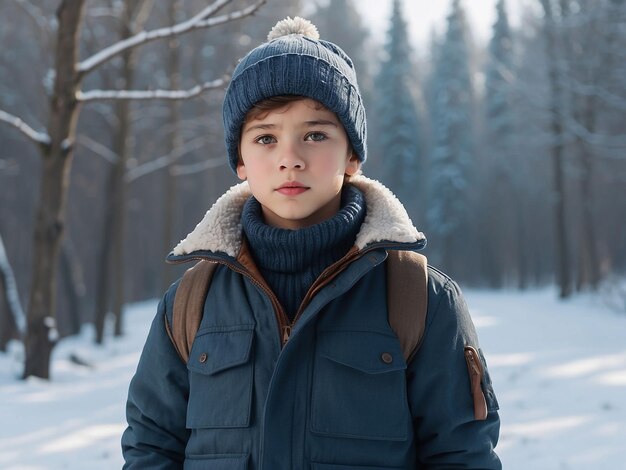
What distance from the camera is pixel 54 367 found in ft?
31.0

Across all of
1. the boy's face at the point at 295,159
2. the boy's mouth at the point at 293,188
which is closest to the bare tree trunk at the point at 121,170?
the boy's face at the point at 295,159

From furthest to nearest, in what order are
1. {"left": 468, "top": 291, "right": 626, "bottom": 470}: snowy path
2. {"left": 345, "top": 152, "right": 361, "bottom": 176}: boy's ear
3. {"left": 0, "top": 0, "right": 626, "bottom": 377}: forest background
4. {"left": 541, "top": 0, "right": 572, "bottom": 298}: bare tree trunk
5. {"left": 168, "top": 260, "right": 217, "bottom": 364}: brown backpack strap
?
{"left": 541, "top": 0, "right": 572, "bottom": 298}: bare tree trunk, {"left": 0, "top": 0, "right": 626, "bottom": 377}: forest background, {"left": 468, "top": 291, "right": 626, "bottom": 470}: snowy path, {"left": 345, "top": 152, "right": 361, "bottom": 176}: boy's ear, {"left": 168, "top": 260, "right": 217, "bottom": 364}: brown backpack strap

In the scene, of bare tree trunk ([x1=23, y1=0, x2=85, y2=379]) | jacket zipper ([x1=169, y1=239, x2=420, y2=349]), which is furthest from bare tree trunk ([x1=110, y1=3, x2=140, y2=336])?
jacket zipper ([x1=169, y1=239, x2=420, y2=349])

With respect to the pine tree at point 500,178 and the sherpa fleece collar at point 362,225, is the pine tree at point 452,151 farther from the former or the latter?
the sherpa fleece collar at point 362,225

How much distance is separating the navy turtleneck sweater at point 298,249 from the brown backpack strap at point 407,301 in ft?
0.56

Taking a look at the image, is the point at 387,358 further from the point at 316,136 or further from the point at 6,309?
the point at 6,309

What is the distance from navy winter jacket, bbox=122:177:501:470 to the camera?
6.05ft

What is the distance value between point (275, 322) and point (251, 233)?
0.28 m

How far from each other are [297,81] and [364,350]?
30.8 inches

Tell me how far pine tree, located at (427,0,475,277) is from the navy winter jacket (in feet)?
111

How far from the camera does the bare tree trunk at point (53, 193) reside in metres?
7.57

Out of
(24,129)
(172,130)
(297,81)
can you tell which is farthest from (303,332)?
(172,130)

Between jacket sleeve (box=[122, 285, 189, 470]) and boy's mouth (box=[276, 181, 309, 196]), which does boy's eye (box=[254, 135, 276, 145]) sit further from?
jacket sleeve (box=[122, 285, 189, 470])

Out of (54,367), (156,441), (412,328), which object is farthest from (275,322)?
(54,367)
